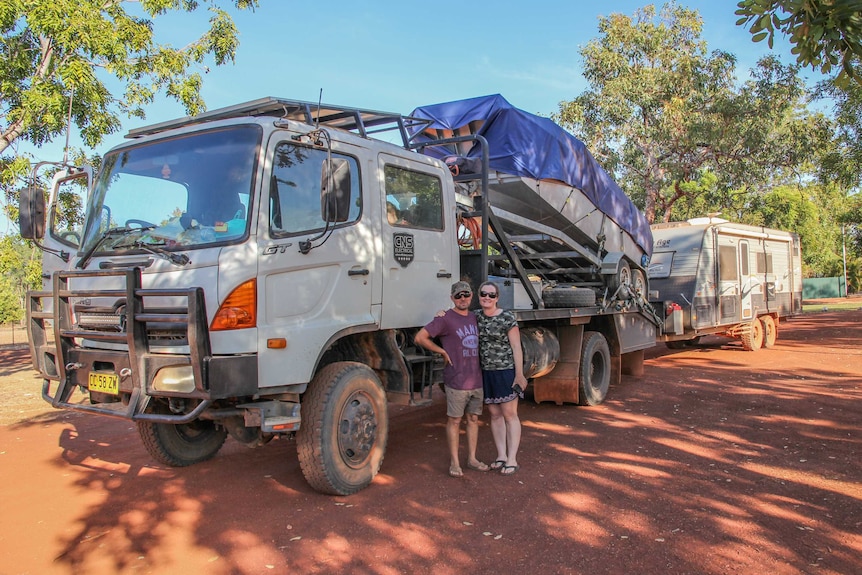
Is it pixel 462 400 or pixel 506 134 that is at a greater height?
pixel 506 134

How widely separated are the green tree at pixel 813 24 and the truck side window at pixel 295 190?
9.64 ft

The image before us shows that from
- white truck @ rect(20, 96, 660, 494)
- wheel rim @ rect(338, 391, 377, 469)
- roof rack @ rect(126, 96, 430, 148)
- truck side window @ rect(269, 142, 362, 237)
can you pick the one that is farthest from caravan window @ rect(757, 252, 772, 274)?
truck side window @ rect(269, 142, 362, 237)

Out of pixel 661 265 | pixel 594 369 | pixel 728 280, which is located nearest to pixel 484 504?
pixel 594 369

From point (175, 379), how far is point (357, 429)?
→ 4.74 ft

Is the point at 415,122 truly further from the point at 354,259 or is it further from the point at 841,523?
the point at 841,523

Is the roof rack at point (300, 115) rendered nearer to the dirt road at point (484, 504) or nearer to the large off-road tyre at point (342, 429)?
the large off-road tyre at point (342, 429)

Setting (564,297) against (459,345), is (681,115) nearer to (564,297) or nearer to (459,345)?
(564,297)

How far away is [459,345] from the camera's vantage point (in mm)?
5461

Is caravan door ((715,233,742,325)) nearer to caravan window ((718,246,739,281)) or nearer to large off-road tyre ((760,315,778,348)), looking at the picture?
caravan window ((718,246,739,281))

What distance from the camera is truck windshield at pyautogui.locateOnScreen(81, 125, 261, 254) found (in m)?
4.54

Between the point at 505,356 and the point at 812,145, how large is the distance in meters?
18.9

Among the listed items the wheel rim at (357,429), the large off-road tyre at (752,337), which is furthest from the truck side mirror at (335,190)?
the large off-road tyre at (752,337)

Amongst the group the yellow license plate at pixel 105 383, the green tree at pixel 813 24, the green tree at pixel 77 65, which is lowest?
the yellow license plate at pixel 105 383

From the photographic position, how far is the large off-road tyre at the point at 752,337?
14125mm
